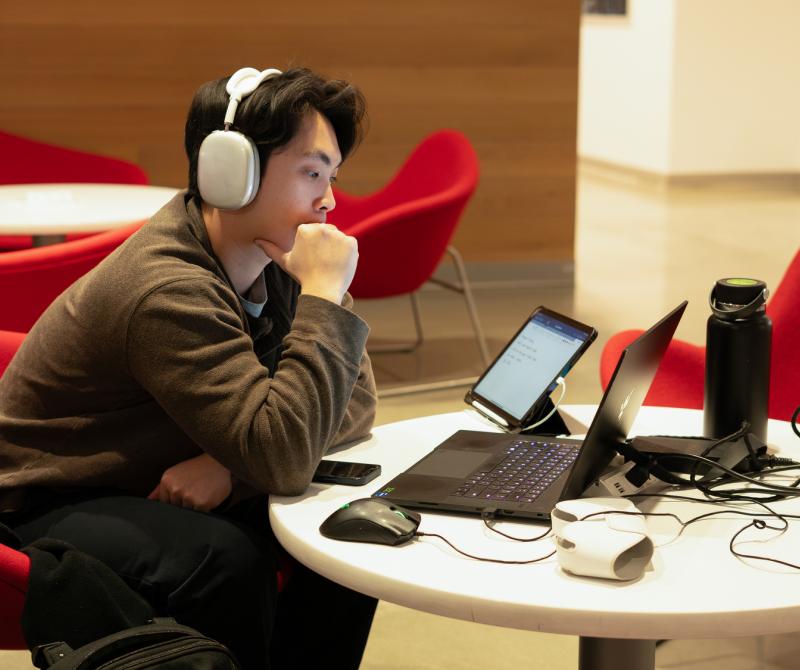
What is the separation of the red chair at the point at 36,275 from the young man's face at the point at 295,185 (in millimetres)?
1312

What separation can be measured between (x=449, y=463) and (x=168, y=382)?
1.38ft

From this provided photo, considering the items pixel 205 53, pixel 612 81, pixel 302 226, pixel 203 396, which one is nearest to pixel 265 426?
pixel 203 396

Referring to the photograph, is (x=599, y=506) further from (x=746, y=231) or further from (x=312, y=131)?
(x=746, y=231)

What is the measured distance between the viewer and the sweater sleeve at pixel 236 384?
1653 millimetres

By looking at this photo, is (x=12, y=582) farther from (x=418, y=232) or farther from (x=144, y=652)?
(x=418, y=232)

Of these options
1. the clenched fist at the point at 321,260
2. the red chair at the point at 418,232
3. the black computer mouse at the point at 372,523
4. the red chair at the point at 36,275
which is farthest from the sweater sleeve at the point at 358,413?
the red chair at the point at 418,232

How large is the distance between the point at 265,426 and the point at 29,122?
180 inches

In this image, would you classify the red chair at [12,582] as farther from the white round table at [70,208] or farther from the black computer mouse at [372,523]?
the white round table at [70,208]

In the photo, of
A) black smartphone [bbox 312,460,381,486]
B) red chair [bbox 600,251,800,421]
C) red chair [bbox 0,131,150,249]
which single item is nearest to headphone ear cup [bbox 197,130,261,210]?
black smartphone [bbox 312,460,381,486]

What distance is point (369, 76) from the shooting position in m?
6.04

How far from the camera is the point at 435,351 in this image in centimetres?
521

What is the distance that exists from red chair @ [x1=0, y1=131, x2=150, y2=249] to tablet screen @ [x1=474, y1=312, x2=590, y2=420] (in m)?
3.40

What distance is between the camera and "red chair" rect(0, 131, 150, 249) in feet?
17.1

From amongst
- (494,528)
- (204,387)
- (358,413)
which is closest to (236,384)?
(204,387)
